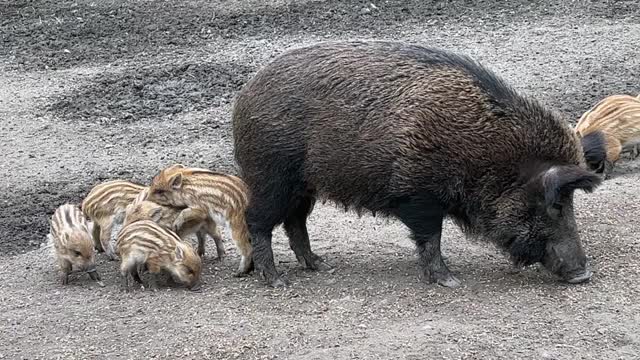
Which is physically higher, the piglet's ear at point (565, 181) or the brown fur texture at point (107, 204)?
the piglet's ear at point (565, 181)

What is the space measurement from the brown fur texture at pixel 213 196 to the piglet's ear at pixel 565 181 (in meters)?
1.93

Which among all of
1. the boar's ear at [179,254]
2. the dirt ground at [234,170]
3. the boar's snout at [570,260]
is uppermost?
the boar's snout at [570,260]

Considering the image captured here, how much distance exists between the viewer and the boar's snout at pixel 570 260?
599cm

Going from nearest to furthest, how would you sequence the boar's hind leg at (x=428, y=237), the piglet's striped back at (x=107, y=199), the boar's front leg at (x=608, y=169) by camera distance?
the boar's hind leg at (x=428, y=237) → the piglet's striped back at (x=107, y=199) → the boar's front leg at (x=608, y=169)

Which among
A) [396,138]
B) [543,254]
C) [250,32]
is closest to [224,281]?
[396,138]

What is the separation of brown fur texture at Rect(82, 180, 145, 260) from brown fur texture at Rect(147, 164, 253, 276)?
0.31m

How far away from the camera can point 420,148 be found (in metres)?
5.88

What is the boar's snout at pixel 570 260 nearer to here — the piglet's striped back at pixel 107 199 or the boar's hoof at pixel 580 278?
the boar's hoof at pixel 580 278

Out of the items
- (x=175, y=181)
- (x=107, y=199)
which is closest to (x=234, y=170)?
(x=107, y=199)

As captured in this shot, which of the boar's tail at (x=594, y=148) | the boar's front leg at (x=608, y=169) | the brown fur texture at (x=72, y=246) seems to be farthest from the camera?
the boar's front leg at (x=608, y=169)

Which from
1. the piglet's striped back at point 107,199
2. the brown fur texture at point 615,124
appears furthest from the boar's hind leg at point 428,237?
the brown fur texture at point 615,124

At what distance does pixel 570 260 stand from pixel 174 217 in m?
2.59

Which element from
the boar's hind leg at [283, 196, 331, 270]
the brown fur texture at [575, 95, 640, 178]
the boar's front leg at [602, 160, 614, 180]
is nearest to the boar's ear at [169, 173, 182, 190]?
the boar's hind leg at [283, 196, 331, 270]

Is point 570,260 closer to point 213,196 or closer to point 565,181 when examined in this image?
point 565,181
